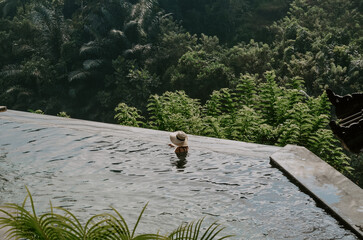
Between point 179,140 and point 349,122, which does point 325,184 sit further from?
point 349,122

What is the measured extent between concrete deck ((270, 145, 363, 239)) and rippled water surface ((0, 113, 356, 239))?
91mm

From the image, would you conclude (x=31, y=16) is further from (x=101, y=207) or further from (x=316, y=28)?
(x=101, y=207)

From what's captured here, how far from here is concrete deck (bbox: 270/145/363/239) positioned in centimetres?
347

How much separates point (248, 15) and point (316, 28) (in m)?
6.76

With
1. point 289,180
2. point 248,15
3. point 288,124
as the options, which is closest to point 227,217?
point 289,180

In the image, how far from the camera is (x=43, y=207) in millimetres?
3873

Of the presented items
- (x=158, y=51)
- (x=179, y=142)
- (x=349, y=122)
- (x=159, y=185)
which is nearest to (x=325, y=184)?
(x=159, y=185)

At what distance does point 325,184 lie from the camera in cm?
409

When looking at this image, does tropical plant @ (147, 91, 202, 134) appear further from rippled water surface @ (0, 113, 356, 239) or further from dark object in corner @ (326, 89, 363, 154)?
dark object in corner @ (326, 89, 363, 154)

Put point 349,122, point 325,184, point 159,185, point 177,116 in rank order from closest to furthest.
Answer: point 349,122 < point 325,184 < point 159,185 < point 177,116

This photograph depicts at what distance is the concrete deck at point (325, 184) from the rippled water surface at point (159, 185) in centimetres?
9

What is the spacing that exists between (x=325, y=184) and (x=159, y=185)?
1624 mm

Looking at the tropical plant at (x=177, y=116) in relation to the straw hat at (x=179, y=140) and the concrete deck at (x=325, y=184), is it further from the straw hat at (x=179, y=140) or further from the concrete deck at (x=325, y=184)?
the concrete deck at (x=325, y=184)

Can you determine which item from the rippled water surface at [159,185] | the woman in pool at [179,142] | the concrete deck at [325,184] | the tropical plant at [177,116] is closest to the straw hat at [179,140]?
the woman in pool at [179,142]
